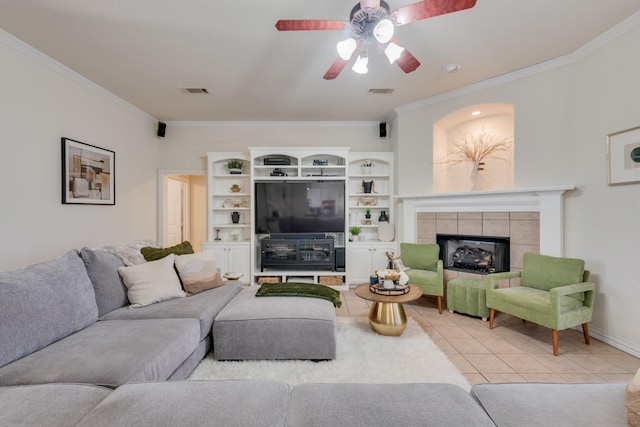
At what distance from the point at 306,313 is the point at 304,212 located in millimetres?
2417

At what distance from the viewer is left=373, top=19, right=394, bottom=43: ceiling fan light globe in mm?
1682

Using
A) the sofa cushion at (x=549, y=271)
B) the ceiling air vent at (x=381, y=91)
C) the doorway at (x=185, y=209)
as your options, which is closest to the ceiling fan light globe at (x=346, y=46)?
the ceiling air vent at (x=381, y=91)

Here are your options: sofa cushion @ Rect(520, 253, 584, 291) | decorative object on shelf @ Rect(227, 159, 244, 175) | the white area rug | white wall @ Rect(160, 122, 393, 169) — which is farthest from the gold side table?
decorative object on shelf @ Rect(227, 159, 244, 175)

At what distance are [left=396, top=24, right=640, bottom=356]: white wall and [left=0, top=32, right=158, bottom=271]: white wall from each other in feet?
15.9

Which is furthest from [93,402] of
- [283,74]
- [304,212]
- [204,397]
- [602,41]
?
[602,41]

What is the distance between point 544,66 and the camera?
301 cm

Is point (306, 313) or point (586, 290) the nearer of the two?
point (306, 313)

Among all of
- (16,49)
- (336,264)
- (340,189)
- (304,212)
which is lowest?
(336,264)

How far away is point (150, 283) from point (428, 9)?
113 inches

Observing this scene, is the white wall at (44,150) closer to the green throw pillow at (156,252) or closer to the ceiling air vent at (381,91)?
the green throw pillow at (156,252)

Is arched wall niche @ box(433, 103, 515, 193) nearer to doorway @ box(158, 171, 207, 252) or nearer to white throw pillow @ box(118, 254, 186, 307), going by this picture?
white throw pillow @ box(118, 254, 186, 307)

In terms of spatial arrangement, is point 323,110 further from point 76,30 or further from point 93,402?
point 93,402

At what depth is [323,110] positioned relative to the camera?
4273mm

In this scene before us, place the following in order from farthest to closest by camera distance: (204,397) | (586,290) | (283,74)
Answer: (283,74) < (586,290) < (204,397)
